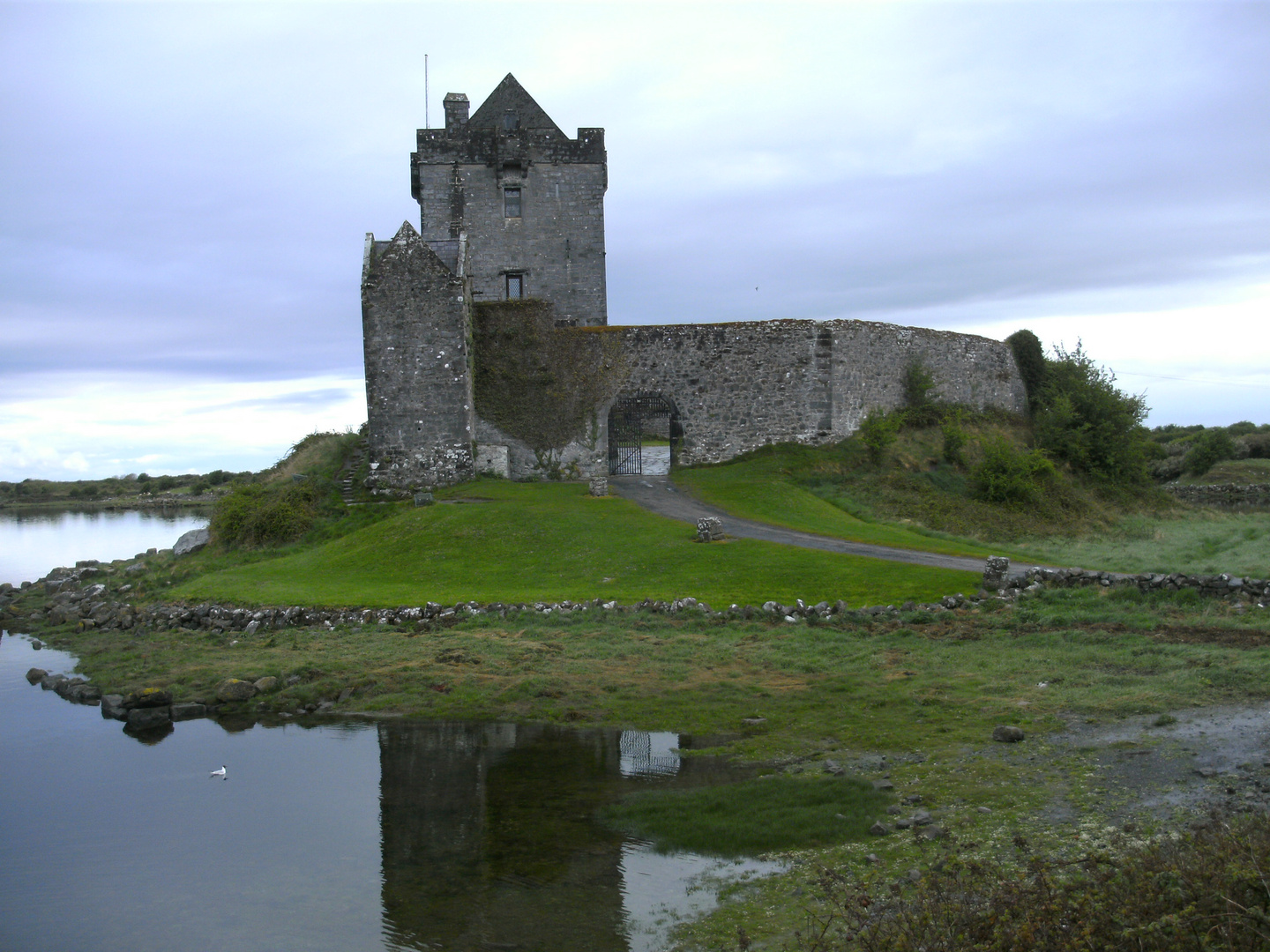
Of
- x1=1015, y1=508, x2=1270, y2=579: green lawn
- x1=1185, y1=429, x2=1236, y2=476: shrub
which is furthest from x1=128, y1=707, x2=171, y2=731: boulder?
x1=1185, y1=429, x2=1236, y2=476: shrub

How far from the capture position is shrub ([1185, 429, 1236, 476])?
5316cm

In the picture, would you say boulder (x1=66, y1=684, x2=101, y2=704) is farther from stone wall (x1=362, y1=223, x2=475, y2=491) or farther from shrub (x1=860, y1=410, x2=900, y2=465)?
shrub (x1=860, y1=410, x2=900, y2=465)

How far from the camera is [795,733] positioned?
11086 mm

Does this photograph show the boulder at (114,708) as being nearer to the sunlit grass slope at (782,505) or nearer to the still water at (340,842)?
the still water at (340,842)

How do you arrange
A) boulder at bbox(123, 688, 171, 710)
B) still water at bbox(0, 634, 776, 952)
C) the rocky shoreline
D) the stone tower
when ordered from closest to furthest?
still water at bbox(0, 634, 776, 952) < boulder at bbox(123, 688, 171, 710) < the rocky shoreline < the stone tower

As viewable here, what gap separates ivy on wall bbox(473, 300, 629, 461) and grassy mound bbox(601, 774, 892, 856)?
2277 cm

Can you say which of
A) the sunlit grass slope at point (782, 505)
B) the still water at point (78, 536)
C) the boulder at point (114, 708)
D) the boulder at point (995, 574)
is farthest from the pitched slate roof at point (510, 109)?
the boulder at point (114, 708)

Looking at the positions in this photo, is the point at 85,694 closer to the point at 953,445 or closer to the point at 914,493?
the point at 914,493

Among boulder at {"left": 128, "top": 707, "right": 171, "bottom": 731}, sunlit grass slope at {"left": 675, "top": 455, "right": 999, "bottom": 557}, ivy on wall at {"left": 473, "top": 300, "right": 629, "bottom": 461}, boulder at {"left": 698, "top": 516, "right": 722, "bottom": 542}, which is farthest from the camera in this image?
ivy on wall at {"left": 473, "top": 300, "right": 629, "bottom": 461}

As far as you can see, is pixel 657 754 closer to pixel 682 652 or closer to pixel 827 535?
pixel 682 652

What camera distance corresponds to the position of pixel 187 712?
44.8 feet

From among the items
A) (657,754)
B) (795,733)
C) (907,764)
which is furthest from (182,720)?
(907,764)

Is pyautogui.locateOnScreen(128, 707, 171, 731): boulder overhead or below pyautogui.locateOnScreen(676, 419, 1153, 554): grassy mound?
below

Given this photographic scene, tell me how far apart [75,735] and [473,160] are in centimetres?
2912
